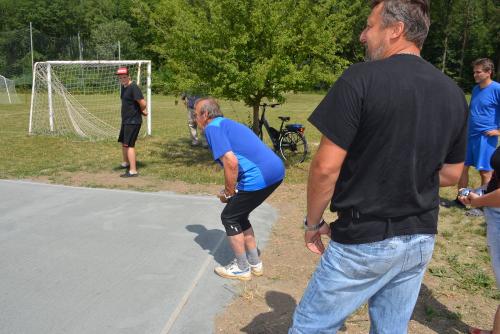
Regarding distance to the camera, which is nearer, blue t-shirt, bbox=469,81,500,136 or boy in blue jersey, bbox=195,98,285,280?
boy in blue jersey, bbox=195,98,285,280

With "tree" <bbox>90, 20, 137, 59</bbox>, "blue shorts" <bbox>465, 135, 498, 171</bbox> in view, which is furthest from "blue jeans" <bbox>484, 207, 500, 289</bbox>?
"tree" <bbox>90, 20, 137, 59</bbox>

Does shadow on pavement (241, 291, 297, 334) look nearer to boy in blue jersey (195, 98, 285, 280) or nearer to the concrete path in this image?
the concrete path

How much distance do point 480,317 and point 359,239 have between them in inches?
96.4

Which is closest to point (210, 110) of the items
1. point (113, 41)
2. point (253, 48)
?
point (253, 48)

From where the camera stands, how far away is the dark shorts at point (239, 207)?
3.88 metres

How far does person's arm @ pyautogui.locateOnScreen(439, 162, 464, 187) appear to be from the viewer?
223 cm

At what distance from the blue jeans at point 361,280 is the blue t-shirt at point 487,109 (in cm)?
488

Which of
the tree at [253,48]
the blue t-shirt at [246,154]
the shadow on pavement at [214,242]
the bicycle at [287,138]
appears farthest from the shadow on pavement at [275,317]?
the bicycle at [287,138]

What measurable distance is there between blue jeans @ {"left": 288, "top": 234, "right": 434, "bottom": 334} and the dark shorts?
5.97 ft

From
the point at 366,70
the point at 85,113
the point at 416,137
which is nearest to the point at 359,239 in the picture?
the point at 416,137

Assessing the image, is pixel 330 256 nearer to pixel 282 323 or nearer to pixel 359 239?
pixel 359 239

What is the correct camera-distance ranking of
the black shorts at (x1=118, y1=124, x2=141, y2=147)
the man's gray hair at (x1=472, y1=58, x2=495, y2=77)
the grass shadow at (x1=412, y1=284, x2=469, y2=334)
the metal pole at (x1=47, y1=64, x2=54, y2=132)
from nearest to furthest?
the grass shadow at (x1=412, y1=284, x2=469, y2=334) → the man's gray hair at (x1=472, y1=58, x2=495, y2=77) → the black shorts at (x1=118, y1=124, x2=141, y2=147) → the metal pole at (x1=47, y1=64, x2=54, y2=132)

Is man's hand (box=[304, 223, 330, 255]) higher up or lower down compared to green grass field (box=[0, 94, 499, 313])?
higher up

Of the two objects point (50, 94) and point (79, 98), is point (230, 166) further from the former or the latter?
point (79, 98)
